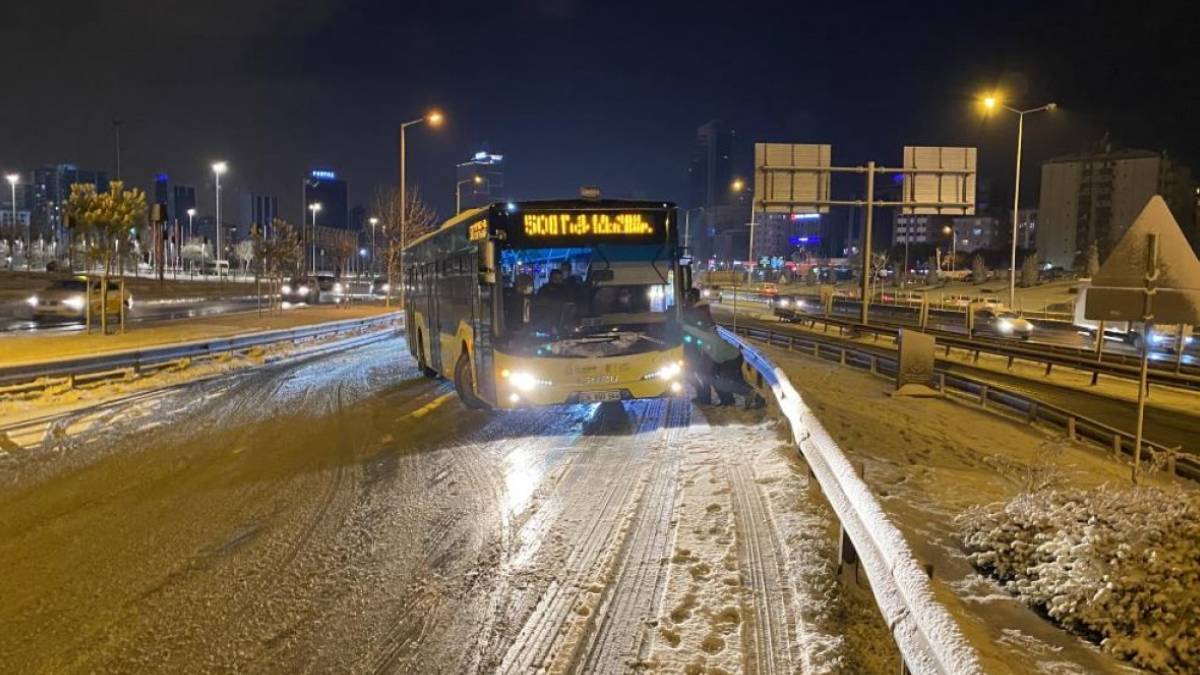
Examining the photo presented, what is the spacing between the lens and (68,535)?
24.4 ft

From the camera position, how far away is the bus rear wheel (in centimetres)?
1428

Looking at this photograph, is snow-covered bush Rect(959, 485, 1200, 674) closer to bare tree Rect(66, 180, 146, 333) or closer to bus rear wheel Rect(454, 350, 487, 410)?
bus rear wheel Rect(454, 350, 487, 410)

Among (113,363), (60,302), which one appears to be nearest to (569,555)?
(113,363)

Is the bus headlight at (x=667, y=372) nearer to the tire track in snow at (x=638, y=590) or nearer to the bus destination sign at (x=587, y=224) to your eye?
the bus destination sign at (x=587, y=224)

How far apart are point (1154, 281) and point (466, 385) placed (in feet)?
32.8

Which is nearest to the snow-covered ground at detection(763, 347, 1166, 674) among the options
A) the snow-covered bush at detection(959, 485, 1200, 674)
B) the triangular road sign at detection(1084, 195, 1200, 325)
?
the snow-covered bush at detection(959, 485, 1200, 674)

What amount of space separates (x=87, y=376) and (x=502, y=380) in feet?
32.2

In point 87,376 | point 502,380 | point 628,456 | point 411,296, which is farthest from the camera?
point 411,296

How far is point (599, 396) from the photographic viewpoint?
12289 mm

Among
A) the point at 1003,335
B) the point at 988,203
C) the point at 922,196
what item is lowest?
the point at 1003,335

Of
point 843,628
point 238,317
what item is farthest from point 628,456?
point 238,317

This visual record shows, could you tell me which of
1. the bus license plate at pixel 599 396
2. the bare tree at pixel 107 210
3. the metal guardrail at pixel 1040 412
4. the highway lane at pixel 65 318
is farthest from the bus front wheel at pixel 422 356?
the highway lane at pixel 65 318

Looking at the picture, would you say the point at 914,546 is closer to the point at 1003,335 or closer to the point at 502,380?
the point at 502,380

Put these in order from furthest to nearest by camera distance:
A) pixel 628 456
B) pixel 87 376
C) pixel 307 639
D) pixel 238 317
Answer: pixel 238 317 → pixel 87 376 → pixel 628 456 → pixel 307 639
